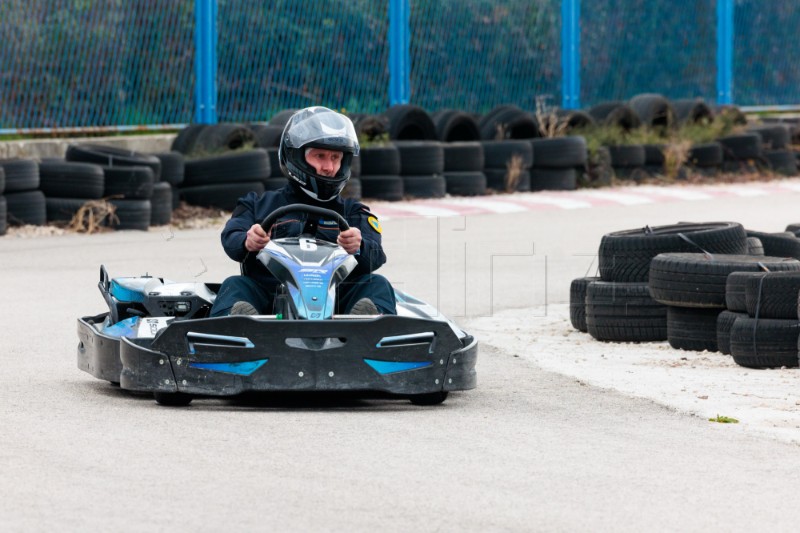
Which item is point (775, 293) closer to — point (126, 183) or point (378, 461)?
point (378, 461)

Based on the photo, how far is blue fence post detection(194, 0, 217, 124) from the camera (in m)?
17.2

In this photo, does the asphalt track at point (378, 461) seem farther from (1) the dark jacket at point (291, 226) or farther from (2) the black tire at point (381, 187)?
(2) the black tire at point (381, 187)

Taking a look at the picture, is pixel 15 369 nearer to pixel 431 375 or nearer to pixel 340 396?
pixel 340 396

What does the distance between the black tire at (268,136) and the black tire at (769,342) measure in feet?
29.4

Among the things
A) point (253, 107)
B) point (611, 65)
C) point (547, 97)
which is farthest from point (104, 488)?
point (611, 65)

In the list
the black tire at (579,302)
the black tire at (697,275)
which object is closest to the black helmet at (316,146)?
the black tire at (697,275)

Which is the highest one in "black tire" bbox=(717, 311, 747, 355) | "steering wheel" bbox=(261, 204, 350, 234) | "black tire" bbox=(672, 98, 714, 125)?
"black tire" bbox=(672, 98, 714, 125)

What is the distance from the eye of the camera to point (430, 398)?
605cm

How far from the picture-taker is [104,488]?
439 centimetres

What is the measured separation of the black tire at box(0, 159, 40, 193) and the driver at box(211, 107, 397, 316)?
23.6 feet

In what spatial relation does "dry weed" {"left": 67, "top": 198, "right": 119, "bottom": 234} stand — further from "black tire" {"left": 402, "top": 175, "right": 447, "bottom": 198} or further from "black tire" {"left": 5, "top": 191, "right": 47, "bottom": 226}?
"black tire" {"left": 402, "top": 175, "right": 447, "bottom": 198}

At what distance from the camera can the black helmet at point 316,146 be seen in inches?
255

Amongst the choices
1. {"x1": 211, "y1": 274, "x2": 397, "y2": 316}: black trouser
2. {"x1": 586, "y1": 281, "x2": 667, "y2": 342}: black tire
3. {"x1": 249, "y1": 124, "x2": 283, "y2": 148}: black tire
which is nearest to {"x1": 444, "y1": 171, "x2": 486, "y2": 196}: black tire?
{"x1": 249, "y1": 124, "x2": 283, "y2": 148}: black tire

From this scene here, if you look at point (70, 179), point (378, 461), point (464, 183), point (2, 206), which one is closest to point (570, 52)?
point (464, 183)
